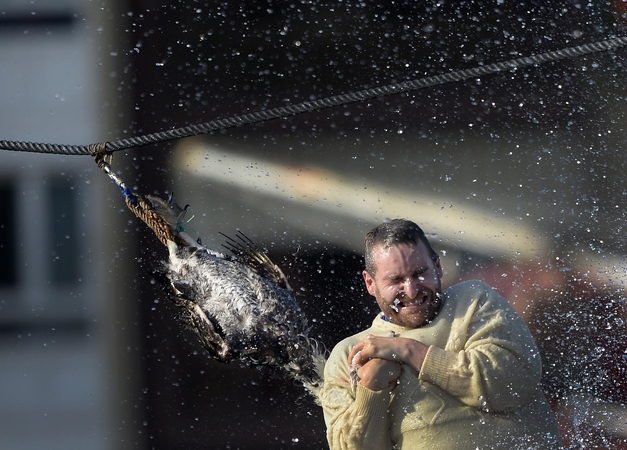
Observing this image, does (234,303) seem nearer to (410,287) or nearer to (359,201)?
(410,287)

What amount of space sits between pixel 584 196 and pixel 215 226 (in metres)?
1.45

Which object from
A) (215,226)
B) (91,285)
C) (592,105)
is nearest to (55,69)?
(91,285)

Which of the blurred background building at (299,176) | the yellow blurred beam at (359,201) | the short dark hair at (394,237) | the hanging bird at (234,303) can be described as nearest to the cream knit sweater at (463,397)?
the short dark hair at (394,237)

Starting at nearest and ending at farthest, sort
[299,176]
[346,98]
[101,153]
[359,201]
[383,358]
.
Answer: [383,358]
[346,98]
[101,153]
[359,201]
[299,176]

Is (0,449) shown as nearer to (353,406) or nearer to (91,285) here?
(91,285)

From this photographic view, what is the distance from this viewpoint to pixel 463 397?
1.31 m

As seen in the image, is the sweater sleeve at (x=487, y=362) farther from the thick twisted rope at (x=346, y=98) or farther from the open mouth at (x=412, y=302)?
the thick twisted rope at (x=346, y=98)

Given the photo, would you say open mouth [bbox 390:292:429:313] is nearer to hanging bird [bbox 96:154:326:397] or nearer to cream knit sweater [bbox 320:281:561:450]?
cream knit sweater [bbox 320:281:561:450]

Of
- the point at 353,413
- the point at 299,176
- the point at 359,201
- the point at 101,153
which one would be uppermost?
the point at 299,176

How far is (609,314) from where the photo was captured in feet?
8.96

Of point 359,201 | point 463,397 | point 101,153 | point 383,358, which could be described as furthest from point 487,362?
point 359,201

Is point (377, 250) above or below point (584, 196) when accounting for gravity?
below

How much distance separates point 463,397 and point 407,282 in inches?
8.7

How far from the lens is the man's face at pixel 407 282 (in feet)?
4.36
